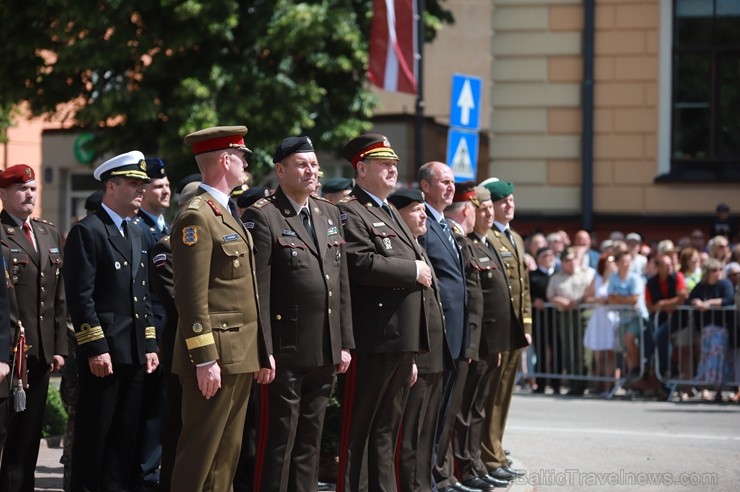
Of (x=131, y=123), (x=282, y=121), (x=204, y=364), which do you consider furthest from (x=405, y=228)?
(x=131, y=123)

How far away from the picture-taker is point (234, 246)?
645cm

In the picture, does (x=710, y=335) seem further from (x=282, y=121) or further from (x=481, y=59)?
(x=481, y=59)

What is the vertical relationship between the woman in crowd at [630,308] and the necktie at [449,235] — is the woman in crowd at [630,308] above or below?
below

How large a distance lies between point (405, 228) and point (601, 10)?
14.4 m

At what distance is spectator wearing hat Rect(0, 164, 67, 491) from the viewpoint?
286 inches

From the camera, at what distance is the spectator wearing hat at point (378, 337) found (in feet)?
24.1

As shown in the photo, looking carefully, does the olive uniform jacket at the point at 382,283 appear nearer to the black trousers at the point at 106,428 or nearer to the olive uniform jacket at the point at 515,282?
the black trousers at the point at 106,428

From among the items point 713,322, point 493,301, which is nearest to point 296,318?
point 493,301

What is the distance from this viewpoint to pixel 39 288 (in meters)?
7.36

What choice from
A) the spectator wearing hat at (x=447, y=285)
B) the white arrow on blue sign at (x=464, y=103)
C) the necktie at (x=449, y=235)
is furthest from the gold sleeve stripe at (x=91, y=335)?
the white arrow on blue sign at (x=464, y=103)

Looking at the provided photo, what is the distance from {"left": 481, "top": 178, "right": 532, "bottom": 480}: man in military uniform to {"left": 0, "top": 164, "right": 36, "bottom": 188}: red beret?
335 centimetres

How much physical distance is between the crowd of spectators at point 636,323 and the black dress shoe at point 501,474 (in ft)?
21.2

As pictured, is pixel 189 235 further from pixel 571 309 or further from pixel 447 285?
pixel 571 309

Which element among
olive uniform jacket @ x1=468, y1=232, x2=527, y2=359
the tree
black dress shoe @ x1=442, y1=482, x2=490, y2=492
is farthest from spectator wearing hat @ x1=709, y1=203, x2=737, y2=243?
black dress shoe @ x1=442, y1=482, x2=490, y2=492
